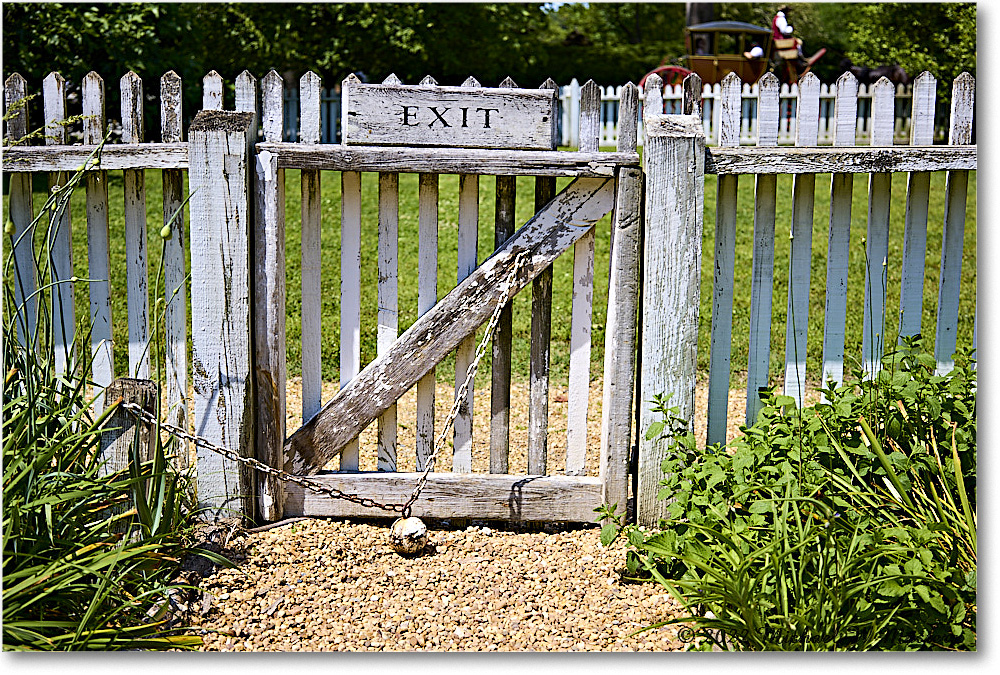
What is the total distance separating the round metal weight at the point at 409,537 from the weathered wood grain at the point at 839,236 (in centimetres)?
151

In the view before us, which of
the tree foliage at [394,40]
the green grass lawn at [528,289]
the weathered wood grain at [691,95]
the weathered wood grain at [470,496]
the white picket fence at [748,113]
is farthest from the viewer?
the white picket fence at [748,113]

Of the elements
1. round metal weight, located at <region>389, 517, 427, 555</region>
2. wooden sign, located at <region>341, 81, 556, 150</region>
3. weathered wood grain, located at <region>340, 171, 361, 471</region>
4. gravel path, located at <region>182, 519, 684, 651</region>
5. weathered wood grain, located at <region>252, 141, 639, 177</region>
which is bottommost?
gravel path, located at <region>182, 519, 684, 651</region>

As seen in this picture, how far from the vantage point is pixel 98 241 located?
3451mm

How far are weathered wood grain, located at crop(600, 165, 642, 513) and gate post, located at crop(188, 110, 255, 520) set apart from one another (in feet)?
4.16

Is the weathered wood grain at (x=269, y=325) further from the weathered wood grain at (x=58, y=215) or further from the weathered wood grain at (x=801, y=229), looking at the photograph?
the weathered wood grain at (x=801, y=229)

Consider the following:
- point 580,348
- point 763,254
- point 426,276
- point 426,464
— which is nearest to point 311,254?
point 426,276

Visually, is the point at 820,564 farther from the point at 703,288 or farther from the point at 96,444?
the point at 703,288

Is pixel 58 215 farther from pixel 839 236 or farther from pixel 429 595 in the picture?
pixel 839 236

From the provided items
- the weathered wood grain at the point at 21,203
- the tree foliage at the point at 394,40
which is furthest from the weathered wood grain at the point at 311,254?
the tree foliage at the point at 394,40

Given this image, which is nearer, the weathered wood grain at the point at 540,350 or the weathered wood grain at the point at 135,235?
the weathered wood grain at the point at 135,235

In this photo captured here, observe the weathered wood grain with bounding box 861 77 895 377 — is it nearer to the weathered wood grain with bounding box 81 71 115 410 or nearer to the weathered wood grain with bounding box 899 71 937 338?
the weathered wood grain with bounding box 899 71 937 338

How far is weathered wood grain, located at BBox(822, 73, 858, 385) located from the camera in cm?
327

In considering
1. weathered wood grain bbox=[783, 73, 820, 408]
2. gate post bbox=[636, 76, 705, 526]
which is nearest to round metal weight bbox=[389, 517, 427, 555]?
→ gate post bbox=[636, 76, 705, 526]

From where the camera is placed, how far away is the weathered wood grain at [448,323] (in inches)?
131
